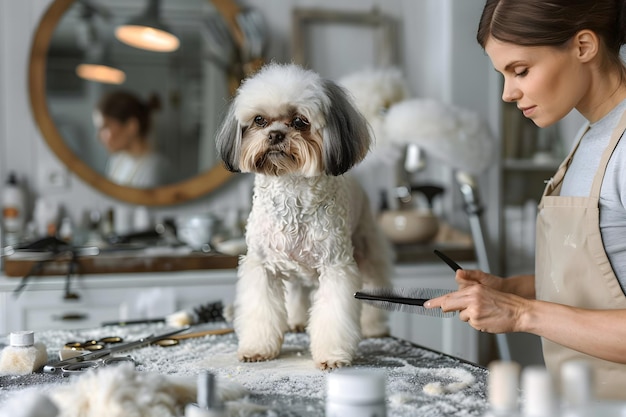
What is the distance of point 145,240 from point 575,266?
7.33ft

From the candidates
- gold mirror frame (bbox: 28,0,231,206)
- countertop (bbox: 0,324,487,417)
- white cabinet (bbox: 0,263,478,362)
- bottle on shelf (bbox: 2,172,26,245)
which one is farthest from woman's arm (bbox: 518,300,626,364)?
bottle on shelf (bbox: 2,172,26,245)

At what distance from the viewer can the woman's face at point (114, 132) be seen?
133 inches

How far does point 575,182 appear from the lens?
149 centimetres

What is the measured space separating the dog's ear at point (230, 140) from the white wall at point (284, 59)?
2025 millimetres

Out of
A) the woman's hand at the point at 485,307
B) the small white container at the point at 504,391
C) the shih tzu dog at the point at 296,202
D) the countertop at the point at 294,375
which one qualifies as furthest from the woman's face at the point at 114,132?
the small white container at the point at 504,391

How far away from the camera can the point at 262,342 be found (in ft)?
4.95

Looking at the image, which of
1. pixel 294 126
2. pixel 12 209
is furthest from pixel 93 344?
pixel 12 209

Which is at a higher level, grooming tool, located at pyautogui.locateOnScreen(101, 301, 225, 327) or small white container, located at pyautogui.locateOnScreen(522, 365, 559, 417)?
small white container, located at pyautogui.locateOnScreen(522, 365, 559, 417)

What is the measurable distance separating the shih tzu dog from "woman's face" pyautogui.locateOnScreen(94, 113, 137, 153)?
1984 millimetres

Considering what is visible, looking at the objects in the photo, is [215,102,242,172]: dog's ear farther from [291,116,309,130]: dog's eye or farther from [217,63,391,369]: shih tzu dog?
[291,116,309,130]: dog's eye

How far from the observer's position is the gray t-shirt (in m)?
1.34

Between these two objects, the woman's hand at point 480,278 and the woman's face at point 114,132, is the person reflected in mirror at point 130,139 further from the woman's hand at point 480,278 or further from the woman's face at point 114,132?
the woman's hand at point 480,278

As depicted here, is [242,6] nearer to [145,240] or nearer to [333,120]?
[145,240]

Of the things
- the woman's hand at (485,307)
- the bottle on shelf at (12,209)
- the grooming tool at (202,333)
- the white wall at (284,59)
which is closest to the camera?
the woman's hand at (485,307)
